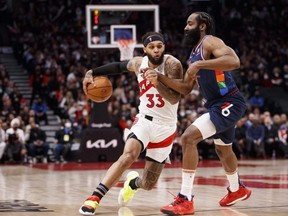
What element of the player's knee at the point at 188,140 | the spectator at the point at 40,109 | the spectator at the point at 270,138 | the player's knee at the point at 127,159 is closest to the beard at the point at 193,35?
the player's knee at the point at 188,140

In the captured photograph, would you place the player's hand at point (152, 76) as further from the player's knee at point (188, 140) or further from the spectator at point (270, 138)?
the spectator at point (270, 138)

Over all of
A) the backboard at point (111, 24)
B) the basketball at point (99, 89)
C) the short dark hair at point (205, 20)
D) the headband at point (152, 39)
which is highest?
the backboard at point (111, 24)

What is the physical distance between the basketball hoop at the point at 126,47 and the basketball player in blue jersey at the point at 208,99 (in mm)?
7360

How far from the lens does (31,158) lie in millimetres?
17094

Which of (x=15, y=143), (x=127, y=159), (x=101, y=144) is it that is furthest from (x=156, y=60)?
(x=15, y=143)

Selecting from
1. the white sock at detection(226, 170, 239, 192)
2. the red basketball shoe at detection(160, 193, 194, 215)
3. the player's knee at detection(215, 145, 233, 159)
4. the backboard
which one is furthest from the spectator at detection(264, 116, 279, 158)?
the red basketball shoe at detection(160, 193, 194, 215)

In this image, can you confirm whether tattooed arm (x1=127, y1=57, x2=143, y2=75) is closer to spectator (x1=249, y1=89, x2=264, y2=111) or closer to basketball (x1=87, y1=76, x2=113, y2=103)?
basketball (x1=87, y1=76, x2=113, y2=103)

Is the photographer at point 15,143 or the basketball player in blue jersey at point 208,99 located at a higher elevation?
the basketball player in blue jersey at point 208,99

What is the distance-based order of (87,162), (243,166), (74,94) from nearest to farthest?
(243,166) → (87,162) → (74,94)

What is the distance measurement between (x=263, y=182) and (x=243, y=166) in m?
4.14

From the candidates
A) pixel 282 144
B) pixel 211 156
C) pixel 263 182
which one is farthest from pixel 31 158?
pixel 263 182

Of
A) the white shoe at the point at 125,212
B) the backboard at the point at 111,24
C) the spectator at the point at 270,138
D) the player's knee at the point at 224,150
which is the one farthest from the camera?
the spectator at the point at 270,138

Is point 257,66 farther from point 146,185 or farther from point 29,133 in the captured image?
point 146,185

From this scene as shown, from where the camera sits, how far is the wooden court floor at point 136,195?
707cm
